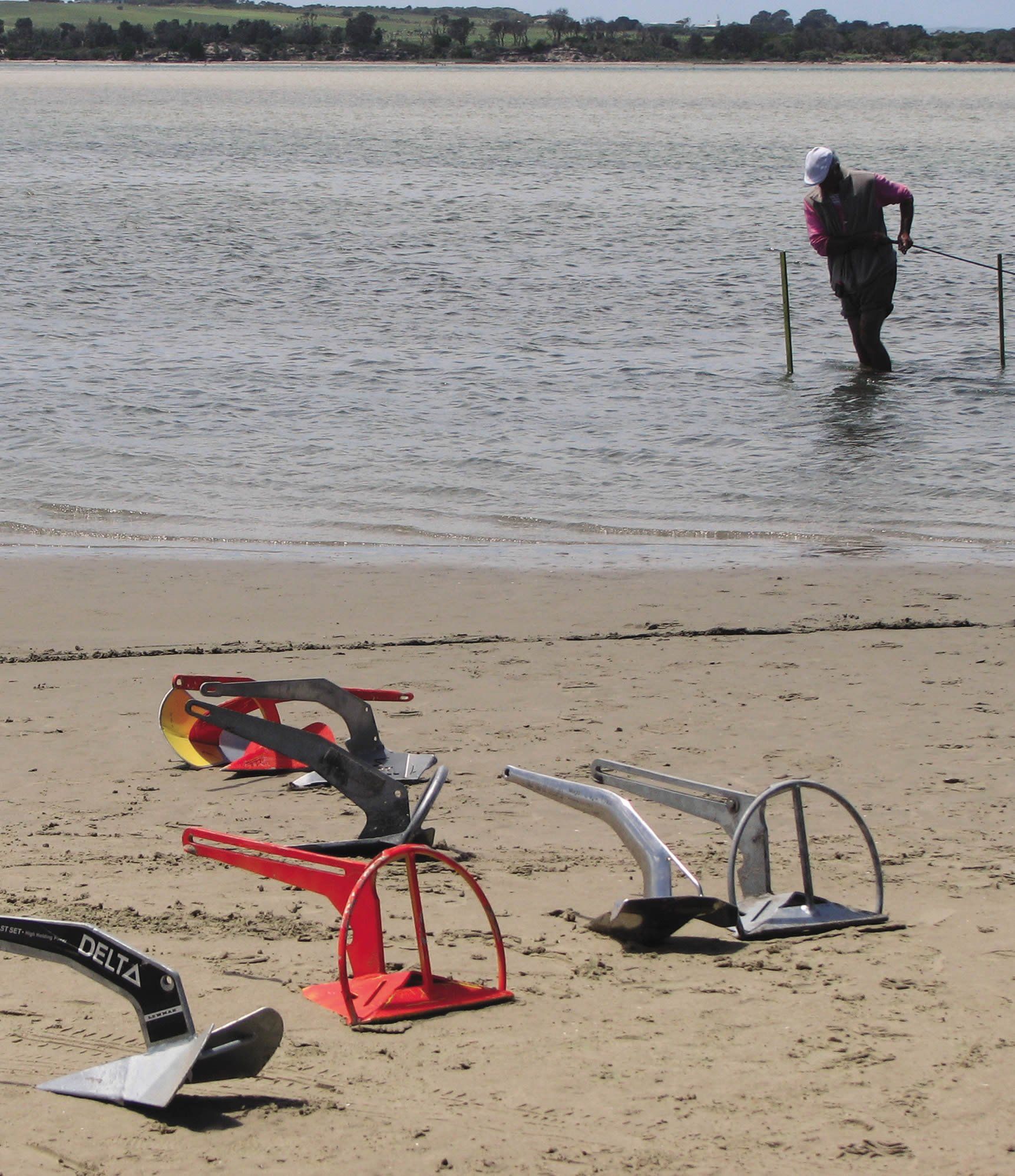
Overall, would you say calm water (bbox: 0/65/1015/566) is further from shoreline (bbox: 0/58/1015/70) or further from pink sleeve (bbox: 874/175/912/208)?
shoreline (bbox: 0/58/1015/70)

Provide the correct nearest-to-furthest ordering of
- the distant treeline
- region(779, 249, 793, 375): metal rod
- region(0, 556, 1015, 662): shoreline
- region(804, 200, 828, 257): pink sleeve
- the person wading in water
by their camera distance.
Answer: region(0, 556, 1015, 662): shoreline → the person wading in water → region(804, 200, 828, 257): pink sleeve → region(779, 249, 793, 375): metal rod → the distant treeline

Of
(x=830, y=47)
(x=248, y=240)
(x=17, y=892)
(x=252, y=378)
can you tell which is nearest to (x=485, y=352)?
(x=252, y=378)

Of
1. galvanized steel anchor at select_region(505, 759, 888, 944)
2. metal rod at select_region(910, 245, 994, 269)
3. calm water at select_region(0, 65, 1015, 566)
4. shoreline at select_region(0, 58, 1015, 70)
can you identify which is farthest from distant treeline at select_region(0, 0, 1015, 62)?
galvanized steel anchor at select_region(505, 759, 888, 944)

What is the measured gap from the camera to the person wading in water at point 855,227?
14.0 m

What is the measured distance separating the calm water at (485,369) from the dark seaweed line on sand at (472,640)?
209 centimetres

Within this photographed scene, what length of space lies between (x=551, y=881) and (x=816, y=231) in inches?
451

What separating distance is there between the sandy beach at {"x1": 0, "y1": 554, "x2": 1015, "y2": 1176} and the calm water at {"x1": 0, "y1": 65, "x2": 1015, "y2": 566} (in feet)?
7.77

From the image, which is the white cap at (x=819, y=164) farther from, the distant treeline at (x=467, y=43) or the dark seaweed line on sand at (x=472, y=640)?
the distant treeline at (x=467, y=43)

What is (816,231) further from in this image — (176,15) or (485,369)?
(176,15)

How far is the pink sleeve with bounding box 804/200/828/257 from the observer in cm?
1451

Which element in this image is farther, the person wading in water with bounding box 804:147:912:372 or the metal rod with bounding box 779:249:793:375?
the metal rod with bounding box 779:249:793:375

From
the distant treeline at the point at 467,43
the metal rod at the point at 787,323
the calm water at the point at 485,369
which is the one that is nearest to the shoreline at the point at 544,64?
the distant treeline at the point at 467,43

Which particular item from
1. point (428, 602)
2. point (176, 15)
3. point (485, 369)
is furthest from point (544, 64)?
point (428, 602)

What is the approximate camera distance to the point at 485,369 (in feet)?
57.5
